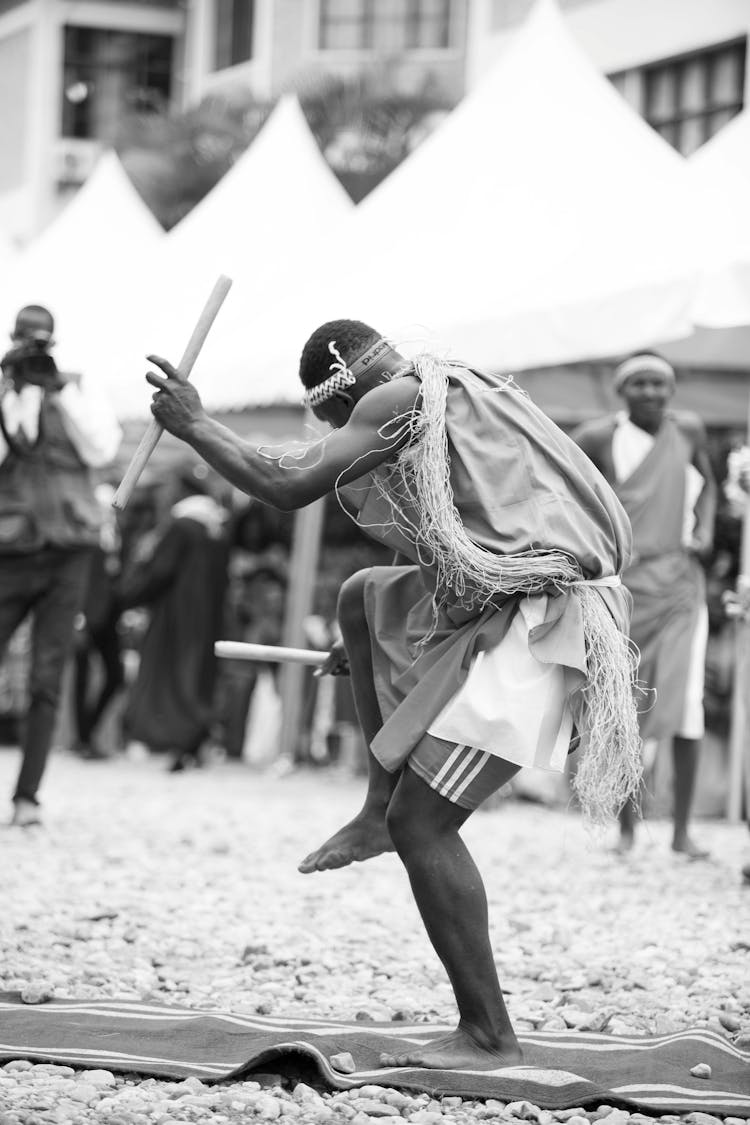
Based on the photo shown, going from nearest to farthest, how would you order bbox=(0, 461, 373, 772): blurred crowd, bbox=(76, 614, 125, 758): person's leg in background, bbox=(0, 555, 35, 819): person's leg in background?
bbox=(0, 555, 35, 819): person's leg in background
bbox=(0, 461, 373, 772): blurred crowd
bbox=(76, 614, 125, 758): person's leg in background

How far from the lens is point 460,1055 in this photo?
3.74 metres

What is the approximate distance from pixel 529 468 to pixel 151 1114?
5.15 feet

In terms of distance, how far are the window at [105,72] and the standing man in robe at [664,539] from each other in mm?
25415

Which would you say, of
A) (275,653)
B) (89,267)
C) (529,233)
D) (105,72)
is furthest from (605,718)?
(105,72)

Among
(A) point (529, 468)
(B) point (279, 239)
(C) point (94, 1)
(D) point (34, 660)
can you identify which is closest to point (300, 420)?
(B) point (279, 239)

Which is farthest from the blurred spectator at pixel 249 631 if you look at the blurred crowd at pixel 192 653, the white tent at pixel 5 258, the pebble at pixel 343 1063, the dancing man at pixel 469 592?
the pebble at pixel 343 1063

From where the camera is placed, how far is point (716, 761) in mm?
9789

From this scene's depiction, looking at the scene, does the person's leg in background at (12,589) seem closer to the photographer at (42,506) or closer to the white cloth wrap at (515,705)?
the photographer at (42,506)

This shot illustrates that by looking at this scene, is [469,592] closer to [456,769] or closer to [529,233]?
[456,769]

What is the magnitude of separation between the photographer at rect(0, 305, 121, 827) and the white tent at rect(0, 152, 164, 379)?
4629 millimetres

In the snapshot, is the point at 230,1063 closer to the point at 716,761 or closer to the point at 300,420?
the point at 716,761

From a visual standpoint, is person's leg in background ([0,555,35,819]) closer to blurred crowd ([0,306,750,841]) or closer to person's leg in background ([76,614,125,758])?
blurred crowd ([0,306,750,841])

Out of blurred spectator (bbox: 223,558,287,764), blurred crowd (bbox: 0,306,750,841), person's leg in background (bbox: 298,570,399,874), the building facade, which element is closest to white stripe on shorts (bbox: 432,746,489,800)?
person's leg in background (bbox: 298,570,399,874)

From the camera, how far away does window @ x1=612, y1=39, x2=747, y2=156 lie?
1994 centimetres
